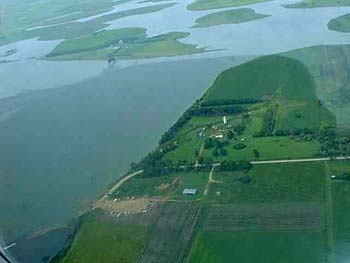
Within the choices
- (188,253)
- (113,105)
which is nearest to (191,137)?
(113,105)

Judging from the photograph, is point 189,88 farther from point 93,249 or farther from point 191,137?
point 93,249

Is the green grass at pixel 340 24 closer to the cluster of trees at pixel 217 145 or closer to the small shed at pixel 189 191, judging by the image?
the cluster of trees at pixel 217 145

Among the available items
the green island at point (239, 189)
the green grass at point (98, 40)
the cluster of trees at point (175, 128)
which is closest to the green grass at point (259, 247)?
the green island at point (239, 189)

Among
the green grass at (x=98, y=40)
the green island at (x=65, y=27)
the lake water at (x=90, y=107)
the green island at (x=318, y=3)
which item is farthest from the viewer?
the green island at (x=65, y=27)

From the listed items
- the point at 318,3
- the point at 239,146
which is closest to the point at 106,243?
the point at 239,146

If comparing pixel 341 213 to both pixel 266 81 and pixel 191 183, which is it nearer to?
pixel 191 183
